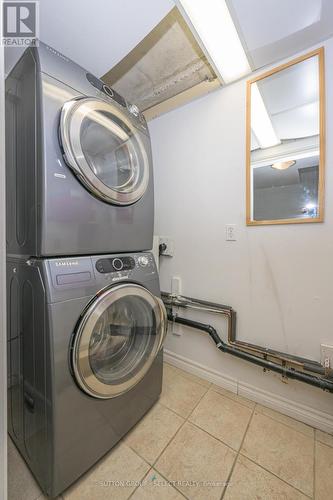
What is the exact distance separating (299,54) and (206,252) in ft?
4.25

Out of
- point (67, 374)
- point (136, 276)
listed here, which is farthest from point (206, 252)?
point (67, 374)

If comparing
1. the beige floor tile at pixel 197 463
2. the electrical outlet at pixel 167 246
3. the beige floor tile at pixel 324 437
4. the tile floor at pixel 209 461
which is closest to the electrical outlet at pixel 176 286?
the electrical outlet at pixel 167 246

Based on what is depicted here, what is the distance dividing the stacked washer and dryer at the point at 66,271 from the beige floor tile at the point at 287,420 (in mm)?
800

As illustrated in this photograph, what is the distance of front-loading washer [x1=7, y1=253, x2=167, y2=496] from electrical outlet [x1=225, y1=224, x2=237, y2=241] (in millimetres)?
690

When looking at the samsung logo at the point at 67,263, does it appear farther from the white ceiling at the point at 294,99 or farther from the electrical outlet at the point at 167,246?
the white ceiling at the point at 294,99

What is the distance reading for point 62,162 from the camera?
0.77 meters

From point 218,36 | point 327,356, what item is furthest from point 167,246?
point 218,36

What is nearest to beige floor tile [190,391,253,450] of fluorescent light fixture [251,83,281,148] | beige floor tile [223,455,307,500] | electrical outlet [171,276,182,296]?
beige floor tile [223,455,307,500]

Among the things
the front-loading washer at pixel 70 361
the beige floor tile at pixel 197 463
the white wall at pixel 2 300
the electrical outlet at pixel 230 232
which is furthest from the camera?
the electrical outlet at pixel 230 232

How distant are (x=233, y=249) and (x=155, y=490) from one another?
4.13ft

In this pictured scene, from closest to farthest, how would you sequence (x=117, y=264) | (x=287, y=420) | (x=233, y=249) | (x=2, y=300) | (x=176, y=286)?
(x=2, y=300) < (x=117, y=264) < (x=287, y=420) < (x=233, y=249) < (x=176, y=286)

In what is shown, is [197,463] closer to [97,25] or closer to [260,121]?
[260,121]

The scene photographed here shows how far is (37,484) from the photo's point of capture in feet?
2.71

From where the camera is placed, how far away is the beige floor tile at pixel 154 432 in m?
0.98
